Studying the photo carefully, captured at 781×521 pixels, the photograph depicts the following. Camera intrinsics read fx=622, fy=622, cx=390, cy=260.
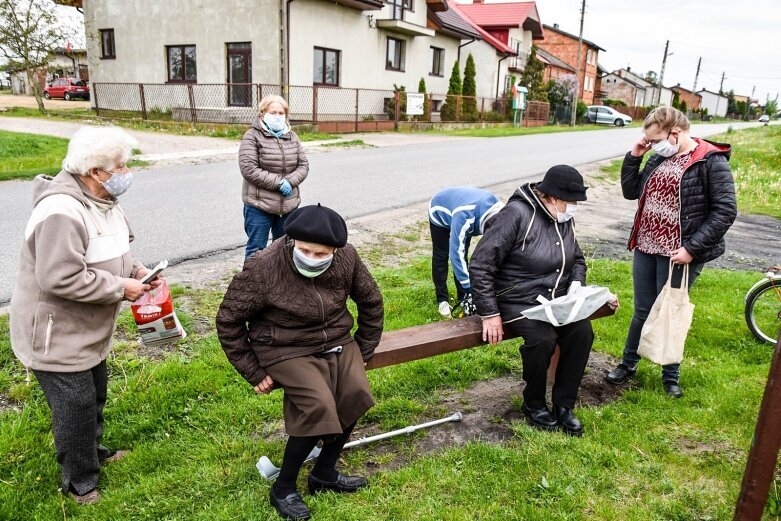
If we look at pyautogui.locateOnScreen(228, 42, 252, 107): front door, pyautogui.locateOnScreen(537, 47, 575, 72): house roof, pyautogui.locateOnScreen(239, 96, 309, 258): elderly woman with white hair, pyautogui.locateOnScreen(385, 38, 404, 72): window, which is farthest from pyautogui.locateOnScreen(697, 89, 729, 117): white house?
pyautogui.locateOnScreen(239, 96, 309, 258): elderly woman with white hair

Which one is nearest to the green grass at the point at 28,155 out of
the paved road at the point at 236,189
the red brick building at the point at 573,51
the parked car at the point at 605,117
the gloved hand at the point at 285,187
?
the paved road at the point at 236,189

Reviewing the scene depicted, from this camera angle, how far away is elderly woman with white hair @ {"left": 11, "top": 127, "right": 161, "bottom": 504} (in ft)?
8.45

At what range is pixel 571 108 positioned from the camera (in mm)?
46188

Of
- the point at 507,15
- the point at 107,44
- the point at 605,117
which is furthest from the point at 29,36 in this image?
the point at 605,117

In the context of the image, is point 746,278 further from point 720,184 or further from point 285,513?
point 285,513

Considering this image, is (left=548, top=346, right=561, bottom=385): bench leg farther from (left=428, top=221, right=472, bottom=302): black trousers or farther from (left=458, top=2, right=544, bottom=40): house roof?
(left=458, top=2, right=544, bottom=40): house roof

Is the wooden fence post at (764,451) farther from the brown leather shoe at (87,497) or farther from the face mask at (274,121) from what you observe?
the face mask at (274,121)

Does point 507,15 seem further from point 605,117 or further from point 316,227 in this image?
point 316,227

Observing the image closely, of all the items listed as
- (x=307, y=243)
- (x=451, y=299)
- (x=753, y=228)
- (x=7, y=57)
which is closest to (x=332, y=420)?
(x=307, y=243)

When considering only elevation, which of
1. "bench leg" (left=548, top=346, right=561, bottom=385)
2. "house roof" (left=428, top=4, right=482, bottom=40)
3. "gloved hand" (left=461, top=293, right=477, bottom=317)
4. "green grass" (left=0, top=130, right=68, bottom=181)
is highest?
"house roof" (left=428, top=4, right=482, bottom=40)

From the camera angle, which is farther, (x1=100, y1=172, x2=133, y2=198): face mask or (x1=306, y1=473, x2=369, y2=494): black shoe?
(x1=306, y1=473, x2=369, y2=494): black shoe

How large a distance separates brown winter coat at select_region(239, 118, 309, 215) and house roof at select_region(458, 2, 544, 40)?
1670 inches

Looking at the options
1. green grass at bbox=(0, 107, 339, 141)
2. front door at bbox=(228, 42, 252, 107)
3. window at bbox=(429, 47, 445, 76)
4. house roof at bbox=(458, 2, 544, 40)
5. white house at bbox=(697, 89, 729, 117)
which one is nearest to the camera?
green grass at bbox=(0, 107, 339, 141)

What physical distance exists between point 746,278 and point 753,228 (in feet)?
13.6
